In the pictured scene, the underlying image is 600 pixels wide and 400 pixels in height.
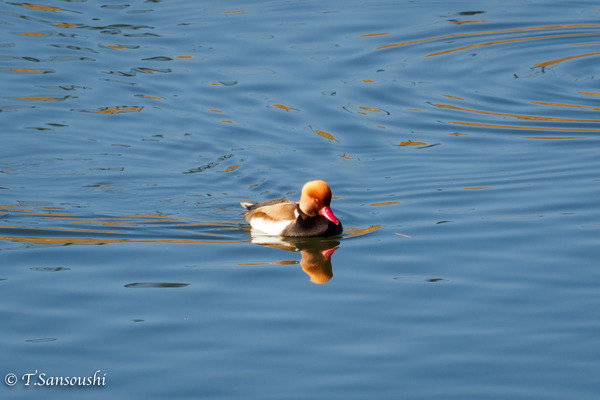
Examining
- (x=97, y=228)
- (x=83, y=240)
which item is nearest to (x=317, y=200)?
(x=97, y=228)

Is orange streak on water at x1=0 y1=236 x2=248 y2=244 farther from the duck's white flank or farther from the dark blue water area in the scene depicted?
the duck's white flank

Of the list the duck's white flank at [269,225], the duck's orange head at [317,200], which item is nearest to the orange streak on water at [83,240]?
the duck's white flank at [269,225]

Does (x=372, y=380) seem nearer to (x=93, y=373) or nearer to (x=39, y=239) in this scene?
(x=93, y=373)

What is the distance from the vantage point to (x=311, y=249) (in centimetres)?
1000

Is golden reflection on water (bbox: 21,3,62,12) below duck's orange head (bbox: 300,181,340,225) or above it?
above

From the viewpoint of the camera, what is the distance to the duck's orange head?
10195 millimetres

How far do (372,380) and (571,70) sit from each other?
36.4 feet

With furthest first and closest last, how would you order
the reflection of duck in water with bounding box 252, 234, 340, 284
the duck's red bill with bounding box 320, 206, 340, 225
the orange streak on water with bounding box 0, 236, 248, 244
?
the duck's red bill with bounding box 320, 206, 340, 225 → the orange streak on water with bounding box 0, 236, 248, 244 → the reflection of duck in water with bounding box 252, 234, 340, 284

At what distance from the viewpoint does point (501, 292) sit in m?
8.19

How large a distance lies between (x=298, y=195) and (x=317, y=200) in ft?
4.38

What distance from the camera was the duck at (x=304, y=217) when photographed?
10.2m

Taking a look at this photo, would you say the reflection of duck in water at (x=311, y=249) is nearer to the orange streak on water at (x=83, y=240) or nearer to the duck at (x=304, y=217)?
the duck at (x=304, y=217)

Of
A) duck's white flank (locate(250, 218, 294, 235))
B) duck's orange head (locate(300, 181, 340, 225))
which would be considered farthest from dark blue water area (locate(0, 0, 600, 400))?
duck's orange head (locate(300, 181, 340, 225))

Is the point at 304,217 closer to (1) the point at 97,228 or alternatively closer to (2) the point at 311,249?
(2) the point at 311,249
